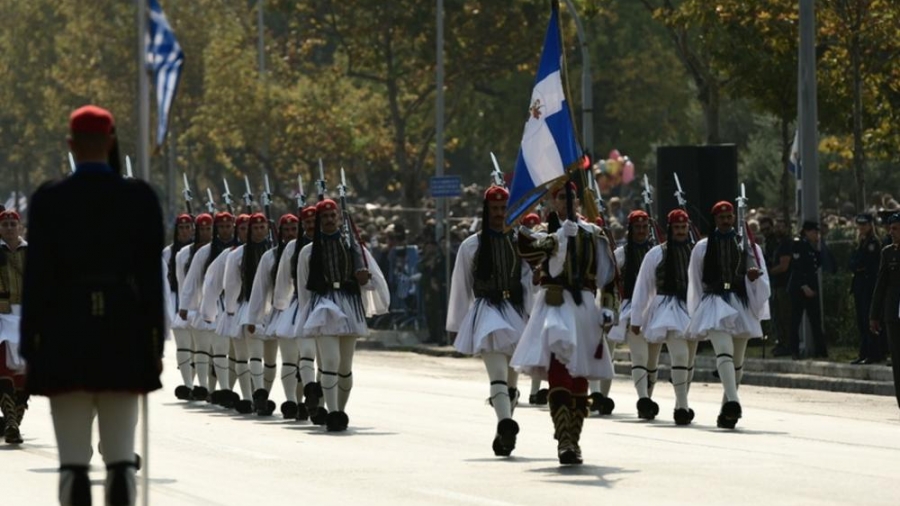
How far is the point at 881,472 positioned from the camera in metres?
15.5

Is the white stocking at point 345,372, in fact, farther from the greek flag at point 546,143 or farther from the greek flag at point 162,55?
the greek flag at point 162,55

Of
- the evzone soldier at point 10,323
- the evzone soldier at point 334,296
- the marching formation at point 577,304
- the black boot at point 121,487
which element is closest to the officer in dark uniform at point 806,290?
the marching formation at point 577,304

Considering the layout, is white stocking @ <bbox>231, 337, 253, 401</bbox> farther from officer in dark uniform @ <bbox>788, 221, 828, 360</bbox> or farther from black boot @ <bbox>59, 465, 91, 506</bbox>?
black boot @ <bbox>59, 465, 91, 506</bbox>

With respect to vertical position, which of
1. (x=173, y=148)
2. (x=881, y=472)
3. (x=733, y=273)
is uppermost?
(x=173, y=148)

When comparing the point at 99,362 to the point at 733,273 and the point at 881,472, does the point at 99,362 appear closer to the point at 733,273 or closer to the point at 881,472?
the point at 881,472

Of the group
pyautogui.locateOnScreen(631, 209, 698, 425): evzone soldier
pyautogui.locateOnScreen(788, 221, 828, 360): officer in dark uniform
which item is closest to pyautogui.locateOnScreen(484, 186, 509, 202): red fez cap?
pyautogui.locateOnScreen(631, 209, 698, 425): evzone soldier

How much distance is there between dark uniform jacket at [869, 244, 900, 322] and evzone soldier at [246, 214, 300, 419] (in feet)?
18.0

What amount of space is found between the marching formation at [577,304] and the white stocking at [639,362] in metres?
0.11

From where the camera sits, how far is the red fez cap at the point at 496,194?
17.2m

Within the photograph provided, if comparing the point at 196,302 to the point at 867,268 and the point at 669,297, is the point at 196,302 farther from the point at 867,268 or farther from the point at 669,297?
the point at 867,268

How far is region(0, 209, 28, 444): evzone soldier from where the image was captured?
1858cm

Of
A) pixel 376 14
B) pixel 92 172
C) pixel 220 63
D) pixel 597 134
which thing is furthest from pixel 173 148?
pixel 92 172

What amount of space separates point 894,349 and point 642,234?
2.68 metres

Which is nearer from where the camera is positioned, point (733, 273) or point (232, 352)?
point (733, 273)
